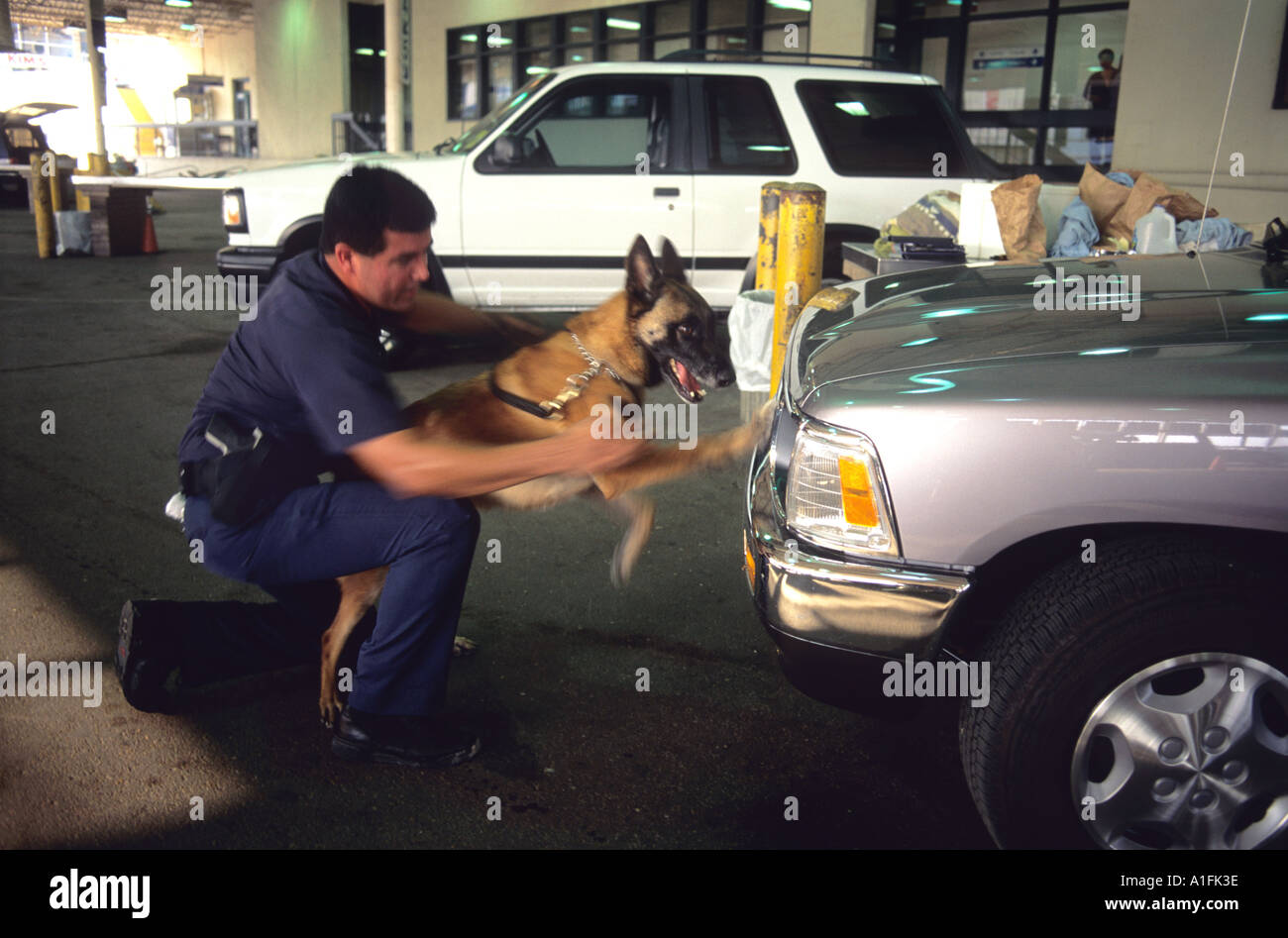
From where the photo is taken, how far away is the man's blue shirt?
91.6 inches

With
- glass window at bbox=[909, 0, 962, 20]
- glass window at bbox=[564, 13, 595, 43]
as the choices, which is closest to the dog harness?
glass window at bbox=[909, 0, 962, 20]

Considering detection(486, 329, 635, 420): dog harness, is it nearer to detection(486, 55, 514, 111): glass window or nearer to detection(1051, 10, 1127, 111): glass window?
detection(1051, 10, 1127, 111): glass window

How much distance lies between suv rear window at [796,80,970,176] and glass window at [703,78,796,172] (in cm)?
30

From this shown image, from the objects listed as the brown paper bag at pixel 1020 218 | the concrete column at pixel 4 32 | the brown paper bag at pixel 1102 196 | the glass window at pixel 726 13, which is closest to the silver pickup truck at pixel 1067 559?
the brown paper bag at pixel 1020 218

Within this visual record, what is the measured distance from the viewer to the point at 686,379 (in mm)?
3428

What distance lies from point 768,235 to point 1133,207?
7.34ft

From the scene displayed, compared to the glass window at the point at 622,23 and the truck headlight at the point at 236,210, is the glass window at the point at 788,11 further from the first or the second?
the truck headlight at the point at 236,210

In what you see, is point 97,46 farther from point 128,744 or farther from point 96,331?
point 128,744

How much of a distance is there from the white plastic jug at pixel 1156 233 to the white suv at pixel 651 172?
1680 mm

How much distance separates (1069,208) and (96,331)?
283 inches

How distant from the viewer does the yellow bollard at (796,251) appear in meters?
4.87

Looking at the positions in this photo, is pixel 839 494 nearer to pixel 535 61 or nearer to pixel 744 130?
pixel 744 130

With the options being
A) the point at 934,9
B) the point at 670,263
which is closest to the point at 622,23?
the point at 934,9
